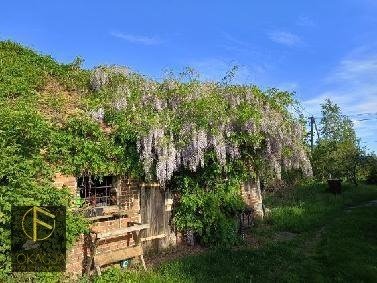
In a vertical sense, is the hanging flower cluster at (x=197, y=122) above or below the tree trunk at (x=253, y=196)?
above

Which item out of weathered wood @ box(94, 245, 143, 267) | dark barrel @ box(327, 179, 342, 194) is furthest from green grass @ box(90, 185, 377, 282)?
dark barrel @ box(327, 179, 342, 194)

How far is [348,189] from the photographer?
2462 centimetres

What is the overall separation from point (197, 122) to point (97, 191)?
327 cm

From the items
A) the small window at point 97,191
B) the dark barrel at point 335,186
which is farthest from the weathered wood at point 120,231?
the dark barrel at point 335,186

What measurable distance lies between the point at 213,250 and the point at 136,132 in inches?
150

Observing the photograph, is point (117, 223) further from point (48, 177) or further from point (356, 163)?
point (356, 163)

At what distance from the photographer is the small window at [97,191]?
9.47 m

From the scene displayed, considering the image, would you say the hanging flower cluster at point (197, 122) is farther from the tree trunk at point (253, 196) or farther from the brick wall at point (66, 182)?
the tree trunk at point (253, 196)

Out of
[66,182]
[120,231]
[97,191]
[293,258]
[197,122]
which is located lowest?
[293,258]

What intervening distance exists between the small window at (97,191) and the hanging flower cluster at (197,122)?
1.04 metres

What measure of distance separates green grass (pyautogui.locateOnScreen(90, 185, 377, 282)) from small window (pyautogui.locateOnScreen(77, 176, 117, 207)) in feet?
5.76

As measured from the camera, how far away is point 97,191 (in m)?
9.95

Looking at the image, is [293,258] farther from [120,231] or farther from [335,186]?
[335,186]

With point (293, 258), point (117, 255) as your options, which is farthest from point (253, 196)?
point (117, 255)
